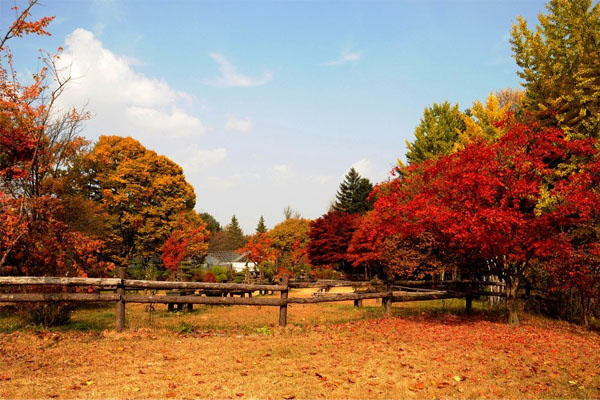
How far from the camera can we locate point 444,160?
12703 millimetres

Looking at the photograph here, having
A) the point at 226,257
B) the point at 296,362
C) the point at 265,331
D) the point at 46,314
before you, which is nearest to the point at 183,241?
the point at 46,314

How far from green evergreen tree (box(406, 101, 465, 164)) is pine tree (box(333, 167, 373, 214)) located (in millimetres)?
18712

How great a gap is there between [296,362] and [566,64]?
648 inches

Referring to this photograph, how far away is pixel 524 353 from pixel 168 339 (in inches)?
294

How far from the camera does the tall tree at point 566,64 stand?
15.0m

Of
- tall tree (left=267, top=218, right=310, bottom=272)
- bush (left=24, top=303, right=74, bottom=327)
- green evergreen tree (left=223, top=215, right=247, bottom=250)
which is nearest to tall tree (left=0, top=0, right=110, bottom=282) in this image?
bush (left=24, top=303, right=74, bottom=327)

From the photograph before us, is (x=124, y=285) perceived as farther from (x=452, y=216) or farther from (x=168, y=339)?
(x=452, y=216)

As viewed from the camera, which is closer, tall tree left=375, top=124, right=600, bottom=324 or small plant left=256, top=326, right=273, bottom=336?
small plant left=256, top=326, right=273, bottom=336

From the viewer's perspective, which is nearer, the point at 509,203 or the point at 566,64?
the point at 509,203

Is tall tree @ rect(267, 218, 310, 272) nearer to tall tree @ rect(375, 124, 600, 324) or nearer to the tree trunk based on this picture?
the tree trunk

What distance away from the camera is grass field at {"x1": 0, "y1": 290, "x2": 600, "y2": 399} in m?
5.34

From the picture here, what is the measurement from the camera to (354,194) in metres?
57.8

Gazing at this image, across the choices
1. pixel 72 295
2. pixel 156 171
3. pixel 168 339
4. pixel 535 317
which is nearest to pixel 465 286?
pixel 535 317

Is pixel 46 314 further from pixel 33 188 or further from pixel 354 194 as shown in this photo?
pixel 354 194
